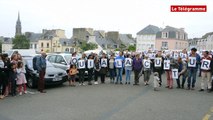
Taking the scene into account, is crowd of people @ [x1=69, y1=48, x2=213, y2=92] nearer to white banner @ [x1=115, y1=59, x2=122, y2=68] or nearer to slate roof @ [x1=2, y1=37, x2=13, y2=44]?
white banner @ [x1=115, y1=59, x2=122, y2=68]

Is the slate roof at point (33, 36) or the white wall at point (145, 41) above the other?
the slate roof at point (33, 36)

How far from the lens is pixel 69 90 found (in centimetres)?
1391

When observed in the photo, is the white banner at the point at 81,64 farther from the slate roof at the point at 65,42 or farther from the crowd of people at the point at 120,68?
the slate roof at the point at 65,42

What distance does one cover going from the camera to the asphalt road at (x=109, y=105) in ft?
28.5

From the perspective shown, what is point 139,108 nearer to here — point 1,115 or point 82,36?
point 1,115

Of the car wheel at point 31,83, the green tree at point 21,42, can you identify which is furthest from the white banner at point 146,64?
the green tree at point 21,42

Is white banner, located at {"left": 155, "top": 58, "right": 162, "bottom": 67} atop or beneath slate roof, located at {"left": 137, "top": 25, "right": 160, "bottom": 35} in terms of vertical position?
beneath

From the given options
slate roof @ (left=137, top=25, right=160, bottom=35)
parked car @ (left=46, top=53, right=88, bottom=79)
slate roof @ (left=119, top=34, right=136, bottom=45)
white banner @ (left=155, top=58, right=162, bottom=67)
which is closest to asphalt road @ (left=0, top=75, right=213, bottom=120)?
white banner @ (left=155, top=58, right=162, bottom=67)

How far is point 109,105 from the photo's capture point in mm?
10211

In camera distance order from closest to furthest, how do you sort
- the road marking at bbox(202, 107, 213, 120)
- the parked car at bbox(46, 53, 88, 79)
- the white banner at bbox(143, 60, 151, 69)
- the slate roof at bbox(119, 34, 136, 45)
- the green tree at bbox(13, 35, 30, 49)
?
the road marking at bbox(202, 107, 213, 120) → the white banner at bbox(143, 60, 151, 69) → the parked car at bbox(46, 53, 88, 79) → the green tree at bbox(13, 35, 30, 49) → the slate roof at bbox(119, 34, 136, 45)

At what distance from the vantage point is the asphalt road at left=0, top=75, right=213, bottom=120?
867 centimetres

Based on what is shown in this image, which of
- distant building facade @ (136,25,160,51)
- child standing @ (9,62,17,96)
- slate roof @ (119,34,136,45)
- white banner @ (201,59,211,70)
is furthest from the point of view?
slate roof @ (119,34,136,45)

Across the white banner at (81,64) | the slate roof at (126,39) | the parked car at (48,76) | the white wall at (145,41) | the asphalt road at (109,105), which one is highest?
the slate roof at (126,39)

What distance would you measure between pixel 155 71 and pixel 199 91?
8.35 ft
